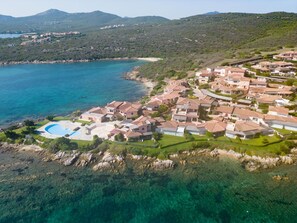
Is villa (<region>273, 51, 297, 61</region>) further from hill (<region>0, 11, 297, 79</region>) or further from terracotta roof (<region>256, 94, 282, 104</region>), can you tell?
terracotta roof (<region>256, 94, 282, 104</region>)

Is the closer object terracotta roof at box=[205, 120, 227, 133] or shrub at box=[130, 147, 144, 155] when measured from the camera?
shrub at box=[130, 147, 144, 155]

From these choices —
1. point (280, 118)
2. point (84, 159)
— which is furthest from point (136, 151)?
point (280, 118)

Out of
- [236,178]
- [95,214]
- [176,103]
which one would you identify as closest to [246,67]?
[176,103]

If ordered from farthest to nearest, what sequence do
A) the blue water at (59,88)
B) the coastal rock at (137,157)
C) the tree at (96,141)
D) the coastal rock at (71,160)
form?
1. the blue water at (59,88)
2. the tree at (96,141)
3. the coastal rock at (137,157)
4. the coastal rock at (71,160)

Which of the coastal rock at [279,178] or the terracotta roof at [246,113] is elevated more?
the terracotta roof at [246,113]

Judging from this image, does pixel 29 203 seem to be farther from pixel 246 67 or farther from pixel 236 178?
pixel 246 67

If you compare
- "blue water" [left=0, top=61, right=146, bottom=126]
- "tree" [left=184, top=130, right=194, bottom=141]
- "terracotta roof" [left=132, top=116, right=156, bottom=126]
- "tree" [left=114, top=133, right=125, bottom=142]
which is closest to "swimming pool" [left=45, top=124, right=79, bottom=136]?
"tree" [left=114, top=133, right=125, bottom=142]

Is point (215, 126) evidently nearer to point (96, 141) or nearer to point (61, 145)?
point (96, 141)

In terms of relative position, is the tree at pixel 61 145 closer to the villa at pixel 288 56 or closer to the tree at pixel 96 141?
the tree at pixel 96 141

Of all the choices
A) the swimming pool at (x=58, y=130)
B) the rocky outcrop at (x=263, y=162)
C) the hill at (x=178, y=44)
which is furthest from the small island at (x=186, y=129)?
the hill at (x=178, y=44)
